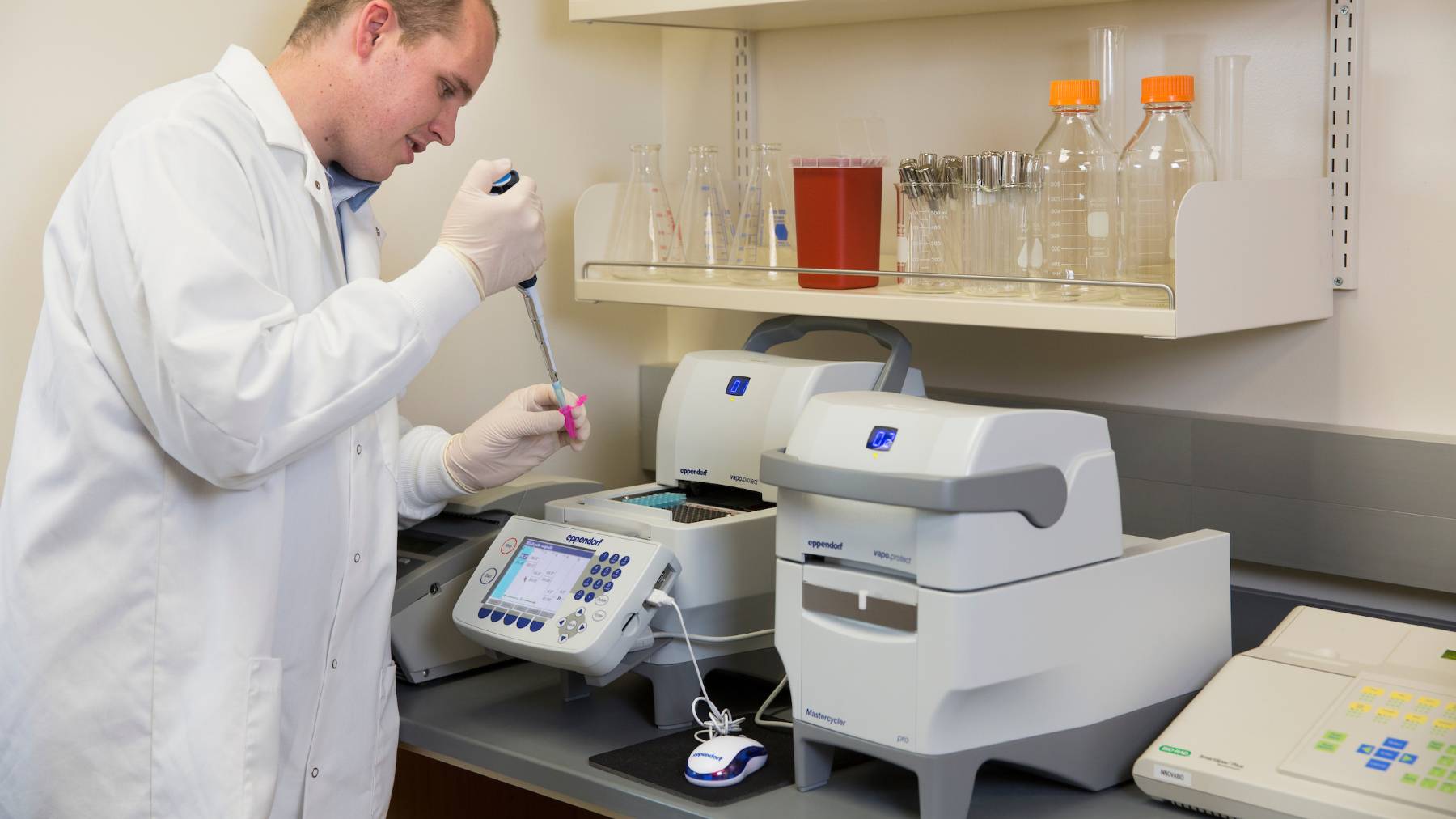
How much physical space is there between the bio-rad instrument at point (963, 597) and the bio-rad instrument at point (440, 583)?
0.55 meters

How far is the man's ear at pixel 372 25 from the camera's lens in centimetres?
135

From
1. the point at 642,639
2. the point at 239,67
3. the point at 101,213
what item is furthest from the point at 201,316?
the point at 642,639

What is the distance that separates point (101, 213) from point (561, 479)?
33.0 inches

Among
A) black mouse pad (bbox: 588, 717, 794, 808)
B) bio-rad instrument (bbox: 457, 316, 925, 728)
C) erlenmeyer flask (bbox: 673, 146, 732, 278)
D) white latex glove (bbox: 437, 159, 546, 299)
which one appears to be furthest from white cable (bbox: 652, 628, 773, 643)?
erlenmeyer flask (bbox: 673, 146, 732, 278)

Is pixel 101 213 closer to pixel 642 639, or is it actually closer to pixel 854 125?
pixel 642 639

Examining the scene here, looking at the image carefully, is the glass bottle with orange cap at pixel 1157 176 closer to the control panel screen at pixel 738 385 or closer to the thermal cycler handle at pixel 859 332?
the thermal cycler handle at pixel 859 332

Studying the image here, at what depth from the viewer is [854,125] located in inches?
77.3

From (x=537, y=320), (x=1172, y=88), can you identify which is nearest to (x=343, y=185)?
(x=537, y=320)

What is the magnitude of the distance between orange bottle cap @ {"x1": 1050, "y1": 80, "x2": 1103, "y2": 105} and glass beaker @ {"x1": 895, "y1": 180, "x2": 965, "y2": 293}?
0.57 feet

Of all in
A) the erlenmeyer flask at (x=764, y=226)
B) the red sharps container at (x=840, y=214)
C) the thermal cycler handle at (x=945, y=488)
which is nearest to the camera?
the thermal cycler handle at (x=945, y=488)

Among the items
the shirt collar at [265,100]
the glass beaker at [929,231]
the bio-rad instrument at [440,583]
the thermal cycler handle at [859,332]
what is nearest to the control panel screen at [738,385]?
the thermal cycler handle at [859,332]

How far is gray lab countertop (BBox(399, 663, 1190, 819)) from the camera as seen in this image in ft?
4.21

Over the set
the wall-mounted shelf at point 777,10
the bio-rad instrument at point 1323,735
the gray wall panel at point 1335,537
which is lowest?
the bio-rad instrument at point 1323,735

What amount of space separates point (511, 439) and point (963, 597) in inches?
29.4
